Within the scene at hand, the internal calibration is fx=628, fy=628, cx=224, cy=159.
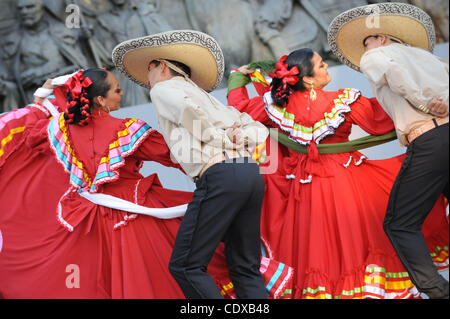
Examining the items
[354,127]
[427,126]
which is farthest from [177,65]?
[354,127]

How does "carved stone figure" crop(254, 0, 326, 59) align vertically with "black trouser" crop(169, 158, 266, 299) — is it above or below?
below

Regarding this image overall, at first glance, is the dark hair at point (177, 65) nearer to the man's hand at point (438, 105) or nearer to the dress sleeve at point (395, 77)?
the dress sleeve at point (395, 77)

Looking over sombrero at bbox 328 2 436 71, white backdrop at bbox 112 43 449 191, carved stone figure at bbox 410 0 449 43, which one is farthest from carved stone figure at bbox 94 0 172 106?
sombrero at bbox 328 2 436 71

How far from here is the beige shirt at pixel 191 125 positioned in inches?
111

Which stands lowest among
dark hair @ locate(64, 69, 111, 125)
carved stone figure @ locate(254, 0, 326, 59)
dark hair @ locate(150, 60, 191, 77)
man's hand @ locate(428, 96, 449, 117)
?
carved stone figure @ locate(254, 0, 326, 59)

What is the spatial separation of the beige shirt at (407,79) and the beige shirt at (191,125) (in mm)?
652

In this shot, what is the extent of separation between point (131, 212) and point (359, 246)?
1.18 meters

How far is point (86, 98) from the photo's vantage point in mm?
3301

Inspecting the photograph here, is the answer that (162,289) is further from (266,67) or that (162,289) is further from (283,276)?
(266,67)

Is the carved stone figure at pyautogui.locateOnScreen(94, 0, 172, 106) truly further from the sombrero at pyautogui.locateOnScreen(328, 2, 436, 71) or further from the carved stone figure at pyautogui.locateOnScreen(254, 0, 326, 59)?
the sombrero at pyautogui.locateOnScreen(328, 2, 436, 71)

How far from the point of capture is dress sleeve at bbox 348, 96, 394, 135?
3.39 metres

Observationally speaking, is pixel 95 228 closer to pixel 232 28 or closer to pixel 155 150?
pixel 155 150

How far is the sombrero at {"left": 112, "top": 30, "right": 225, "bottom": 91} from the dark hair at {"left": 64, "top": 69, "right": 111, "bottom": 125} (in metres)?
0.15
